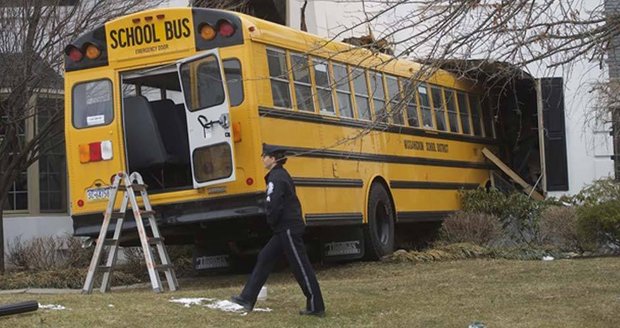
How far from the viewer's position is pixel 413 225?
604 inches

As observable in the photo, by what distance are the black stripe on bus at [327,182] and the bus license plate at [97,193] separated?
2.30 meters

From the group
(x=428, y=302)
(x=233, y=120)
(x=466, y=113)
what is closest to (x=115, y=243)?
(x=233, y=120)

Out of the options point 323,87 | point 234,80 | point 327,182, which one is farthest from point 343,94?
point 234,80

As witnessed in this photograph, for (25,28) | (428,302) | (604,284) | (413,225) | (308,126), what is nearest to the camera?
(428,302)

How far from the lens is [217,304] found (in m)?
8.39

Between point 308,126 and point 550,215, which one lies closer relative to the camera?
point 308,126

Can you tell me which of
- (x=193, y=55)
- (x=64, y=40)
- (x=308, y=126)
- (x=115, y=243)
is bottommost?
(x=115, y=243)

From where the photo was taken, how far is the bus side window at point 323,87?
1154 cm

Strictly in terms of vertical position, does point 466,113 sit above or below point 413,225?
above

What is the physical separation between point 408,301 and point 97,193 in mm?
4217

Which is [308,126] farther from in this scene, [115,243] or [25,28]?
[25,28]

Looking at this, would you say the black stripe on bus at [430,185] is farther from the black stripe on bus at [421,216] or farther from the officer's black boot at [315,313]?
the officer's black boot at [315,313]

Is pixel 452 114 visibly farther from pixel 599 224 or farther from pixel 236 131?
pixel 236 131

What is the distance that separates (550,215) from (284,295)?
6.08 metres
